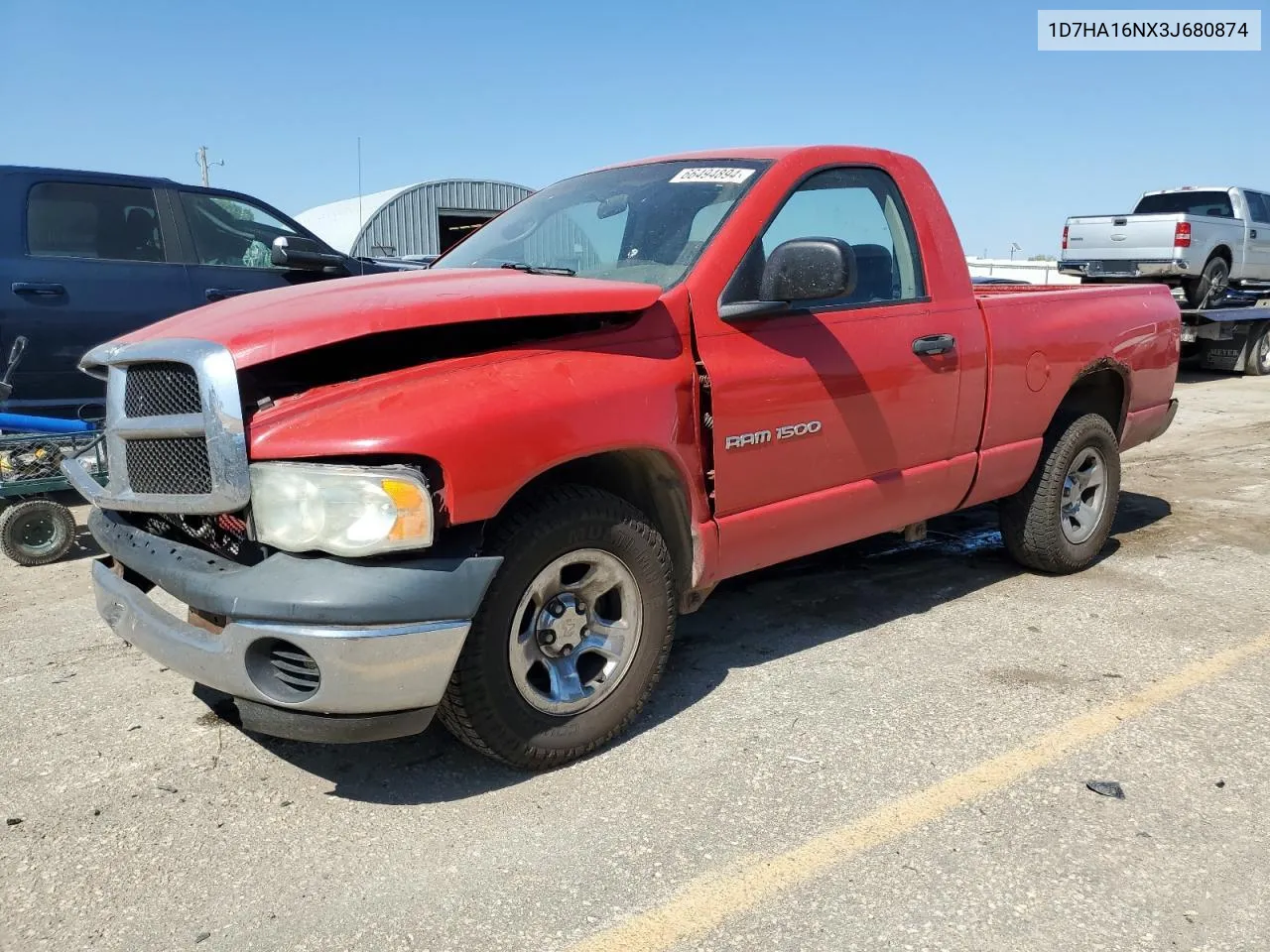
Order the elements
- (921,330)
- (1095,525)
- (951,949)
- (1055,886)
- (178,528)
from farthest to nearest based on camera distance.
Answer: (1095,525)
(921,330)
(178,528)
(1055,886)
(951,949)

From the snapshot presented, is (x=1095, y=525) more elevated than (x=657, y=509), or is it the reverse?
(x=657, y=509)

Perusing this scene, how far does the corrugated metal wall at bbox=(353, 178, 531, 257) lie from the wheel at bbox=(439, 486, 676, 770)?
23.9m

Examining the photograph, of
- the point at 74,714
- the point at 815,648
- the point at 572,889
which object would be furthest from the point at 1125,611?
the point at 74,714

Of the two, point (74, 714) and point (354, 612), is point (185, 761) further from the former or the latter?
point (354, 612)

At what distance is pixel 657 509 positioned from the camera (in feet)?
10.8

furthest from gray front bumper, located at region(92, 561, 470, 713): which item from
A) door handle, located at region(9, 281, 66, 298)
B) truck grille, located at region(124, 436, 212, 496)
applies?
door handle, located at region(9, 281, 66, 298)

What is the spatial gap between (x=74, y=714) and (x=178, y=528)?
3.25 feet

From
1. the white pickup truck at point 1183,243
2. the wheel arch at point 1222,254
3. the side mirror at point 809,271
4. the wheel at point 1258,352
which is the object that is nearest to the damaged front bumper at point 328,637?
the side mirror at point 809,271

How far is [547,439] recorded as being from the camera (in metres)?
2.78

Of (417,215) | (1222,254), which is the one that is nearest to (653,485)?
(1222,254)

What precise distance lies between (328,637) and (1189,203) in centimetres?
1930

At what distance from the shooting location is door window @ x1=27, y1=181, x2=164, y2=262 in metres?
6.44

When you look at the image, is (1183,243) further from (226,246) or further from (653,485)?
(653,485)

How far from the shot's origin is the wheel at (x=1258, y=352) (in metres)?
14.8
